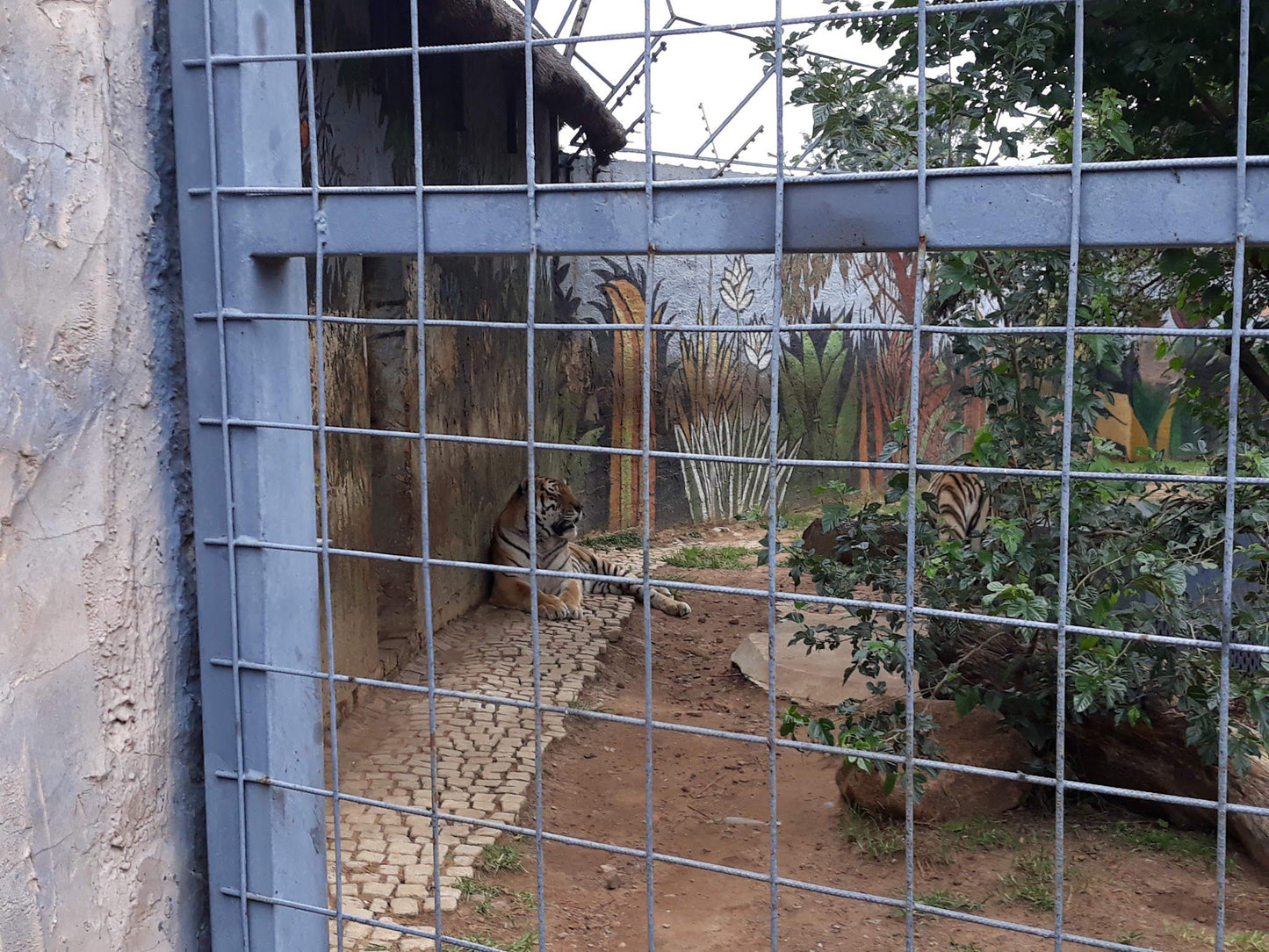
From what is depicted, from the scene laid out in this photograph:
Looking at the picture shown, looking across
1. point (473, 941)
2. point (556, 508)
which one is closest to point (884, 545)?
point (473, 941)

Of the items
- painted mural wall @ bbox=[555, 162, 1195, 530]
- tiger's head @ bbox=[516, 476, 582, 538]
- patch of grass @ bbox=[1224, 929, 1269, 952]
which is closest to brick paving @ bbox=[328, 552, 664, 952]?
tiger's head @ bbox=[516, 476, 582, 538]

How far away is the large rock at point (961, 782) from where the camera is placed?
13.8 ft

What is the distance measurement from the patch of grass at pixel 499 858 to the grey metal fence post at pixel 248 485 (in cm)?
191

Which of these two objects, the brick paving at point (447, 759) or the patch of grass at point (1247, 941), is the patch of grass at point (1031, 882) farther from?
the brick paving at point (447, 759)

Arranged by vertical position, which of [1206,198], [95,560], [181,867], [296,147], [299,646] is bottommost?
[181,867]

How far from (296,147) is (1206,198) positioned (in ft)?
4.92

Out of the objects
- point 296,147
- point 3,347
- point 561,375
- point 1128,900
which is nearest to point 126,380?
point 3,347

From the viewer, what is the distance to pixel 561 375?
10219mm

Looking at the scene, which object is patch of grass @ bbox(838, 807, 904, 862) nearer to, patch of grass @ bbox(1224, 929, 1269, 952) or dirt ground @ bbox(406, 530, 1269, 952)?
dirt ground @ bbox(406, 530, 1269, 952)

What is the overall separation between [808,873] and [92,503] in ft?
9.82

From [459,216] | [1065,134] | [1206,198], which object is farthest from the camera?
[1065,134]

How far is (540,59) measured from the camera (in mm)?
7082

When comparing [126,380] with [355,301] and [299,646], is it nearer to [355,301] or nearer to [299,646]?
[299,646]

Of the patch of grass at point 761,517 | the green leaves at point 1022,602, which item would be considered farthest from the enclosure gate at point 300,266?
the patch of grass at point 761,517
